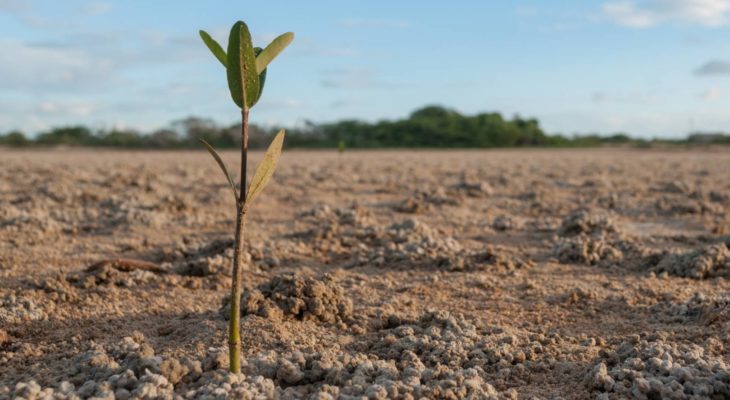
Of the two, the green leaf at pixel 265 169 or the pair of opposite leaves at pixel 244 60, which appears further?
the green leaf at pixel 265 169

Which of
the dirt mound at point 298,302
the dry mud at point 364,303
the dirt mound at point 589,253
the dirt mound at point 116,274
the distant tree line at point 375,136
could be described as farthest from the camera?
the distant tree line at point 375,136

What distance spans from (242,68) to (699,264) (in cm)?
295

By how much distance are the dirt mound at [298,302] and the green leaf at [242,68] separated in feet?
3.42

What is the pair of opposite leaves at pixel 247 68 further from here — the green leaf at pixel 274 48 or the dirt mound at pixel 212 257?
the dirt mound at pixel 212 257

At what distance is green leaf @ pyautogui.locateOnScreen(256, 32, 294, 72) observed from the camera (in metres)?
2.15

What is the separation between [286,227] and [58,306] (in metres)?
2.63

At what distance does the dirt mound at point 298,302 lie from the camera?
2875 millimetres

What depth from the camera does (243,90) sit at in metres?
2.09

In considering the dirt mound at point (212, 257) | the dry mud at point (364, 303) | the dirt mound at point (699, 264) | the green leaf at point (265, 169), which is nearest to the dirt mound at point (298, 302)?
the dry mud at point (364, 303)

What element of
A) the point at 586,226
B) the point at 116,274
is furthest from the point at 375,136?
the point at 116,274

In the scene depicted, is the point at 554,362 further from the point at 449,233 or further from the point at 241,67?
the point at 449,233

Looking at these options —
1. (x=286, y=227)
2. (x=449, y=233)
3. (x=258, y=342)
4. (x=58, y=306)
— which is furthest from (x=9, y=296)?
(x=449, y=233)

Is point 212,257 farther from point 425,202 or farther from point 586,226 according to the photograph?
point 425,202

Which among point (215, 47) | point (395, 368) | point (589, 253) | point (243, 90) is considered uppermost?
point (215, 47)
